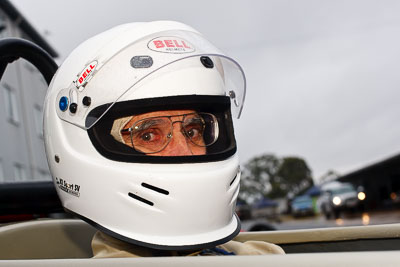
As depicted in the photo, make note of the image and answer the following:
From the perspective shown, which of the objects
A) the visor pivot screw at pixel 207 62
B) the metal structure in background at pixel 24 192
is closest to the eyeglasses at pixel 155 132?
the visor pivot screw at pixel 207 62

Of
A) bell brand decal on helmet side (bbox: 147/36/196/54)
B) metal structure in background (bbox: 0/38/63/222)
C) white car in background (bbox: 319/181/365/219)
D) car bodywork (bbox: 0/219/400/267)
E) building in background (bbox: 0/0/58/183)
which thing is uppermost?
bell brand decal on helmet side (bbox: 147/36/196/54)

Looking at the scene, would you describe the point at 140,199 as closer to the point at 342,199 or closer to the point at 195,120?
the point at 195,120

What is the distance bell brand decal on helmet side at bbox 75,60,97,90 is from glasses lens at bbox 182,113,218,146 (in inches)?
14.9

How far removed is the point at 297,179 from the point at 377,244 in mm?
74191

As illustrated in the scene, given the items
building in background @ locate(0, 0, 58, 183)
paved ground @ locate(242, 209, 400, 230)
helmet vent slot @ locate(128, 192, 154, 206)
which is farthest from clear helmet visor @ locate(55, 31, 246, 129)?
building in background @ locate(0, 0, 58, 183)

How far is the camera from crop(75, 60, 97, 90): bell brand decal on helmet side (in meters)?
1.95

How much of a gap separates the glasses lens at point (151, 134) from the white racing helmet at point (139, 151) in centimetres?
5

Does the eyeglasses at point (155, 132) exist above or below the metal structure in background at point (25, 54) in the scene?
below

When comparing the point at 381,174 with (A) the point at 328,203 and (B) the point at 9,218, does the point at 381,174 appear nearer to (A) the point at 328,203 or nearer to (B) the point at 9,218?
(A) the point at 328,203

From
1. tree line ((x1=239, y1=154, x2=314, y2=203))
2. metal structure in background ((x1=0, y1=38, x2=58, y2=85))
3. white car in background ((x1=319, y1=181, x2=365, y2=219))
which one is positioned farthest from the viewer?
tree line ((x1=239, y1=154, x2=314, y2=203))

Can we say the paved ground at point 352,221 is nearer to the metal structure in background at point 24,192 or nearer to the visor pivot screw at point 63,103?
the metal structure in background at point 24,192

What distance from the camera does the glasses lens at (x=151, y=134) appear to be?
1.86 meters

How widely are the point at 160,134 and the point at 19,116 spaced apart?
748 inches

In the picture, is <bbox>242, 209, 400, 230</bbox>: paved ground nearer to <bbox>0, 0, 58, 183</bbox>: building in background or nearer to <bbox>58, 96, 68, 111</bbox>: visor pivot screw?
<bbox>0, 0, 58, 183</bbox>: building in background
